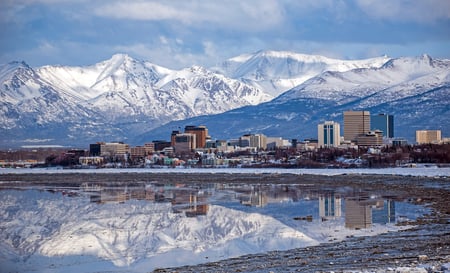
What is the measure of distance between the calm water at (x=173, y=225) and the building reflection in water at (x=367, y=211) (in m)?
0.05

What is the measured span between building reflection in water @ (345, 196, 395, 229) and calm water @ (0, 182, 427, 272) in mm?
47

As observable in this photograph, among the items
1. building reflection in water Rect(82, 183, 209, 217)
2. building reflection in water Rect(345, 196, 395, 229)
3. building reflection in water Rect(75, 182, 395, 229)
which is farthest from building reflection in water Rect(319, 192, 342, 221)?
building reflection in water Rect(82, 183, 209, 217)

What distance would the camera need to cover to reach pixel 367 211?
38062mm

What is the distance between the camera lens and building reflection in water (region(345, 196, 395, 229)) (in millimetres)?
32634

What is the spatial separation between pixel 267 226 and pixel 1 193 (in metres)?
34.2

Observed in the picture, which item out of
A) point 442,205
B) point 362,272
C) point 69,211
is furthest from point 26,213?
point 362,272

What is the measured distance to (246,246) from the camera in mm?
26938

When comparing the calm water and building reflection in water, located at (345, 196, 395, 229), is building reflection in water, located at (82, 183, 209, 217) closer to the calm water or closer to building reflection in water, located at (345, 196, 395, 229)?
the calm water

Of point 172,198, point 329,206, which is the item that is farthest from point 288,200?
point 172,198

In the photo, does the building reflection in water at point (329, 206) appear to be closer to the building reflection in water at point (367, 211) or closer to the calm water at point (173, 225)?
the calm water at point (173, 225)

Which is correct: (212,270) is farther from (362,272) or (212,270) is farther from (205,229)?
(205,229)

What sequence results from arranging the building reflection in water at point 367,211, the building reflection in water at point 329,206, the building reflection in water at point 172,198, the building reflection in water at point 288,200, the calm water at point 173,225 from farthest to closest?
the building reflection in water at point 172,198, the building reflection in water at point 329,206, the building reflection in water at point 288,200, the building reflection in water at point 367,211, the calm water at point 173,225

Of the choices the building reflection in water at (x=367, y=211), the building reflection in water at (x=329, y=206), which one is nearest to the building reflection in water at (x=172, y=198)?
the building reflection in water at (x=329, y=206)

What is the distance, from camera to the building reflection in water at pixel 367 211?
3263cm
